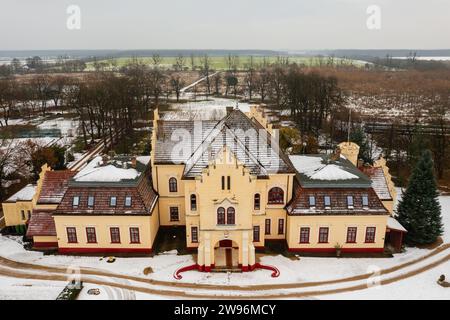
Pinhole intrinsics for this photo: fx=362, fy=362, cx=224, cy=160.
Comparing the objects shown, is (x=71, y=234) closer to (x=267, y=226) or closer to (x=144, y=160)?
(x=144, y=160)

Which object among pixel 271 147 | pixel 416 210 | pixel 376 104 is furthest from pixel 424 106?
pixel 271 147

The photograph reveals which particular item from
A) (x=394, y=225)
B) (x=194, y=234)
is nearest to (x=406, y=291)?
(x=394, y=225)

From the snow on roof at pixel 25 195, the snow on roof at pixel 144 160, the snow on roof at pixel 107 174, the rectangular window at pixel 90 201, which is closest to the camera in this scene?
the rectangular window at pixel 90 201

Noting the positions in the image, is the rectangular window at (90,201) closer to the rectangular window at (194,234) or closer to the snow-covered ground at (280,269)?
the snow-covered ground at (280,269)

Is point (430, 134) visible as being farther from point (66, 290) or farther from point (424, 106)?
point (66, 290)

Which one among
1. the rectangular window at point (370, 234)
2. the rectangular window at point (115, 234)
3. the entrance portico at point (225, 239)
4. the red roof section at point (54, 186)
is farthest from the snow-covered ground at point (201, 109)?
the rectangular window at point (370, 234)

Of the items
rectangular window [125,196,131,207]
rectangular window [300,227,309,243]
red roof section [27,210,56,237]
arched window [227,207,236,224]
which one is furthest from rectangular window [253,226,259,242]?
red roof section [27,210,56,237]
